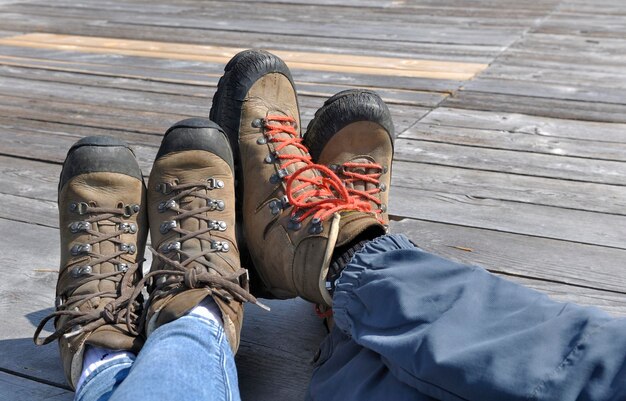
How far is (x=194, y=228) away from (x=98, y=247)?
0.16 m

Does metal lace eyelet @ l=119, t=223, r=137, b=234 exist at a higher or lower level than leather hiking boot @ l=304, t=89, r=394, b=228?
lower

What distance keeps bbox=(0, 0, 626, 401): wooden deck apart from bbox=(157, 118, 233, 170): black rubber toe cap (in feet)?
1.01

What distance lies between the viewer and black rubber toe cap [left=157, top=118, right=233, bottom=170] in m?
1.38

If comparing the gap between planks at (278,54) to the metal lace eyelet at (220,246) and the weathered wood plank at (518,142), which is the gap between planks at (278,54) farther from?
the metal lace eyelet at (220,246)

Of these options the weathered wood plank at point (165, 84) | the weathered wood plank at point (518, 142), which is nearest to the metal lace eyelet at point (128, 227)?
the weathered wood plank at point (518, 142)

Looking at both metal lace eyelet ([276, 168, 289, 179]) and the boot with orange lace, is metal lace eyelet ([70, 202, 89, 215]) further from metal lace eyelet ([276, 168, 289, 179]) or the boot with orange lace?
the boot with orange lace

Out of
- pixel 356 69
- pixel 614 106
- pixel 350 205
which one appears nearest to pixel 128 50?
pixel 356 69

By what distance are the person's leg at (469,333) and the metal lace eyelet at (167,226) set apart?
0.35m

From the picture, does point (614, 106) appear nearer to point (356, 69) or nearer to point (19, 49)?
point (356, 69)

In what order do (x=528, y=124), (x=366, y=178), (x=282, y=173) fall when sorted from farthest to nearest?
(x=528, y=124)
(x=366, y=178)
(x=282, y=173)

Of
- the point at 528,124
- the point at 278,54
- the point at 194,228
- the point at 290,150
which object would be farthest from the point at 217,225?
the point at 278,54

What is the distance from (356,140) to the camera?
5.17ft

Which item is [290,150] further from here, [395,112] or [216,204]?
[395,112]

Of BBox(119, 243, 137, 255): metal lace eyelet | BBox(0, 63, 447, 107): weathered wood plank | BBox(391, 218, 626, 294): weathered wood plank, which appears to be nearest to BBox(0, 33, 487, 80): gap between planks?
BBox(0, 63, 447, 107): weathered wood plank
